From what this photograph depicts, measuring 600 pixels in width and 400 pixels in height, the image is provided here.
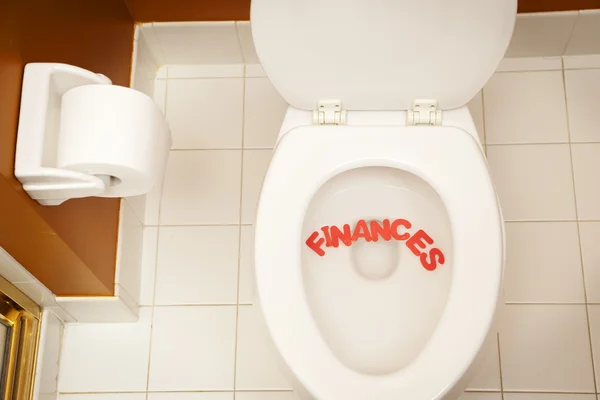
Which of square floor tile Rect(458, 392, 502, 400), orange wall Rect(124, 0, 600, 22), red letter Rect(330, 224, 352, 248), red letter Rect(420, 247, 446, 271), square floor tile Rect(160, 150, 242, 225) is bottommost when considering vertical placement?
square floor tile Rect(458, 392, 502, 400)

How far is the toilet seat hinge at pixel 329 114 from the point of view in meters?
1.21

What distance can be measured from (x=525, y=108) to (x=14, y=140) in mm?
1120

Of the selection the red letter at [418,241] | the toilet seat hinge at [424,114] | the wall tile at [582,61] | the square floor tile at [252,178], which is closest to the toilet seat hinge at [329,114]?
the toilet seat hinge at [424,114]

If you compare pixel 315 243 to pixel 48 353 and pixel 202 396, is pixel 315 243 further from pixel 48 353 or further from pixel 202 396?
pixel 48 353

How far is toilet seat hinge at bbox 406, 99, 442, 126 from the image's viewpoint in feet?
3.96

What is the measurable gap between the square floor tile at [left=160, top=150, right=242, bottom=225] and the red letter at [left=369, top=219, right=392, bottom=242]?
43 cm

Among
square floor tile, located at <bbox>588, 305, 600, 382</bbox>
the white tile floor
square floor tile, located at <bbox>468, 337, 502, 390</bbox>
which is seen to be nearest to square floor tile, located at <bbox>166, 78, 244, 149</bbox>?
the white tile floor

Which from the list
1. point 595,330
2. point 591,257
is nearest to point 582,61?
point 591,257

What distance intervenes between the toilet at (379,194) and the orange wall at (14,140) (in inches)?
12.0

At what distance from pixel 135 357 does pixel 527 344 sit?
796 mm

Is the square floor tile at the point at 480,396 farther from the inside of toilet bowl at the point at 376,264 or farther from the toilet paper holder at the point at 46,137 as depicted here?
the toilet paper holder at the point at 46,137

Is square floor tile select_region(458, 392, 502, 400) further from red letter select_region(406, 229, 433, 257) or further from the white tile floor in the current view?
red letter select_region(406, 229, 433, 257)

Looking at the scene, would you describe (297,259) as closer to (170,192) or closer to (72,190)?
(72,190)

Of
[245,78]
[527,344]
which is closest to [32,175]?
A: [245,78]
